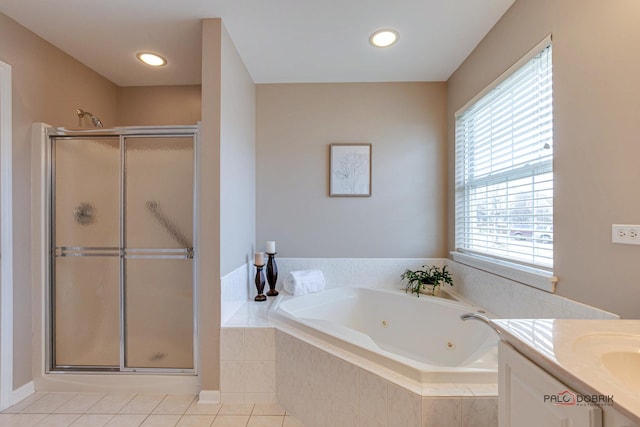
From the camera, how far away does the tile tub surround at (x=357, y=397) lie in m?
1.13

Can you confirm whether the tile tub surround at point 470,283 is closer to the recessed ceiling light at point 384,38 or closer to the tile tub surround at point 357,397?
the tile tub surround at point 357,397

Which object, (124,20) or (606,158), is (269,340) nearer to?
(606,158)

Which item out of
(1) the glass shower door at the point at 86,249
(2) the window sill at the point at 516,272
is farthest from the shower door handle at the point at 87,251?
(2) the window sill at the point at 516,272

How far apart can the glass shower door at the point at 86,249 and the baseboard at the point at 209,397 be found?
0.73 metres

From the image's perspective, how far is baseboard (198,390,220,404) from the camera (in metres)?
1.75

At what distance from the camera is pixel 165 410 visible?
5.60 feet

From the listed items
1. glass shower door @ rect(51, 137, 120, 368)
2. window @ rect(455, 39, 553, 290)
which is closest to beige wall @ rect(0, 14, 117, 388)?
glass shower door @ rect(51, 137, 120, 368)

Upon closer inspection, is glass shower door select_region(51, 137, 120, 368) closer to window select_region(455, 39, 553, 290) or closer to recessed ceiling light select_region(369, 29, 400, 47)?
recessed ceiling light select_region(369, 29, 400, 47)

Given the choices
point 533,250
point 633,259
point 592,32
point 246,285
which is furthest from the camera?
point 246,285

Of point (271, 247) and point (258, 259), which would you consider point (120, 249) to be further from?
point (271, 247)

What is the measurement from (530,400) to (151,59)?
9.87ft

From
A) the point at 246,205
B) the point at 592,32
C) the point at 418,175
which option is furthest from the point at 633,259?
the point at 246,205

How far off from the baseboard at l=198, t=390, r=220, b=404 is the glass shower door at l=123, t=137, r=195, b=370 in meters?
0.34

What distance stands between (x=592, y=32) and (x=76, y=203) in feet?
10.2
